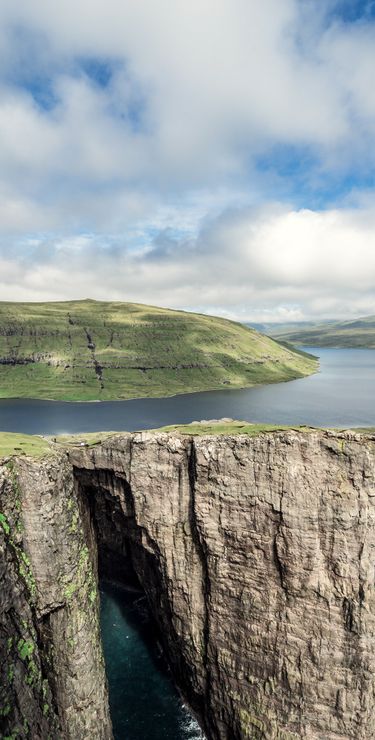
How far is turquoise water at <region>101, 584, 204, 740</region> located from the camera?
40719 mm

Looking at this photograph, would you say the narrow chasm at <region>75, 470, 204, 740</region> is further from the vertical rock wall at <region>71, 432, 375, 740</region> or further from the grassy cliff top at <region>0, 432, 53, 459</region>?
the grassy cliff top at <region>0, 432, 53, 459</region>

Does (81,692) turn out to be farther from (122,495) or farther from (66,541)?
(122,495)

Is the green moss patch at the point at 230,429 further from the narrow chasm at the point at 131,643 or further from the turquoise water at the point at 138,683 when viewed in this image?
the turquoise water at the point at 138,683

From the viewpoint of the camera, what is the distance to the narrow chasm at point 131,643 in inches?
1614

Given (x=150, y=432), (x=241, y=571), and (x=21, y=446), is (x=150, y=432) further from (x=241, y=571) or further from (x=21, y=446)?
(x=241, y=571)

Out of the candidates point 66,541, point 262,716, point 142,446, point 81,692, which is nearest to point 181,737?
point 262,716

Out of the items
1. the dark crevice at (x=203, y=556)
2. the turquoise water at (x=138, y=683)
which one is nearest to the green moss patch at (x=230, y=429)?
the dark crevice at (x=203, y=556)

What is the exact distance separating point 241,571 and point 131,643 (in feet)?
85.4

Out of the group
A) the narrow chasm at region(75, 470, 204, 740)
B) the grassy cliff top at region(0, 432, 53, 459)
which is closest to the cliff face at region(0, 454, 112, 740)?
the grassy cliff top at region(0, 432, 53, 459)

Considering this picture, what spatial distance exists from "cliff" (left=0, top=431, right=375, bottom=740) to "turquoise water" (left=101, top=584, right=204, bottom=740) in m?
4.15

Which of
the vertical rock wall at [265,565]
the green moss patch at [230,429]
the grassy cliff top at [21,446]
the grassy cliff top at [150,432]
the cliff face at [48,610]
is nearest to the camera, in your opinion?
the cliff face at [48,610]

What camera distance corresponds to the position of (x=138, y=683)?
45.2m

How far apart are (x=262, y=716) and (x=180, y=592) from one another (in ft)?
45.9

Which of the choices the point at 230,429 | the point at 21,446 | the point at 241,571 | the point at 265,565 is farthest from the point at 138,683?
the point at 230,429
